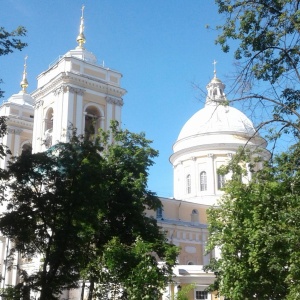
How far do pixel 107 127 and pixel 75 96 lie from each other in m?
3.02

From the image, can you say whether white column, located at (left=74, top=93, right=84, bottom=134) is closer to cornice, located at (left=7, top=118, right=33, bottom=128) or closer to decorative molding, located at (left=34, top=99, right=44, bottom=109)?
decorative molding, located at (left=34, top=99, right=44, bottom=109)

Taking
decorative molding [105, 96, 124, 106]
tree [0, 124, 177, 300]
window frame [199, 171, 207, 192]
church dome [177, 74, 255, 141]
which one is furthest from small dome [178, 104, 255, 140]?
tree [0, 124, 177, 300]

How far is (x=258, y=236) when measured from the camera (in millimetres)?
17438

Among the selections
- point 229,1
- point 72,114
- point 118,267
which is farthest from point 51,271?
point 72,114

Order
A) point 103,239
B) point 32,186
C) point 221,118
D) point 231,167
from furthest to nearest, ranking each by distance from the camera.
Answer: point 221,118, point 103,239, point 32,186, point 231,167

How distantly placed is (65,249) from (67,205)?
1.49 meters

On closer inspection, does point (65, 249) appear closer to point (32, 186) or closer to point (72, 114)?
point (32, 186)

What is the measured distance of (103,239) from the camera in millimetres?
22031

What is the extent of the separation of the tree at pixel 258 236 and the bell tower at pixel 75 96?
1595 centimetres

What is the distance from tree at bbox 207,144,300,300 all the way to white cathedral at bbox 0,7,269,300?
7.81 m

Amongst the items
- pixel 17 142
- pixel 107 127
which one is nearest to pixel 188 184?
pixel 107 127

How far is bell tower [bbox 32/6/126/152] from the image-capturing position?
3397cm

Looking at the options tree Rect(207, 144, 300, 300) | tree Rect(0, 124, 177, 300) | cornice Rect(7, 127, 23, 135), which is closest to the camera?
tree Rect(207, 144, 300, 300)

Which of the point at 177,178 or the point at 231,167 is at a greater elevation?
the point at 177,178
